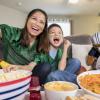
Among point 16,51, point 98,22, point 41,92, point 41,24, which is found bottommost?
point 41,92

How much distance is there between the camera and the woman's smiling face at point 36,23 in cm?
149

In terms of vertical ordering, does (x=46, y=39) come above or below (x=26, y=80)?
above

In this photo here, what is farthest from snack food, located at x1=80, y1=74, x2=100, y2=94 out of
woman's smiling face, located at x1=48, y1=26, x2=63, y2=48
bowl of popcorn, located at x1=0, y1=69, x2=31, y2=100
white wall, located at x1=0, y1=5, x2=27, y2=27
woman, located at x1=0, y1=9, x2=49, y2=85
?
white wall, located at x1=0, y1=5, x2=27, y2=27

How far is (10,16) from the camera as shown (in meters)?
6.32

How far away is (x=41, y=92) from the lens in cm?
72

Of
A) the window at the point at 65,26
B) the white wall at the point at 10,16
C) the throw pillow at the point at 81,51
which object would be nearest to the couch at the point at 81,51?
the throw pillow at the point at 81,51

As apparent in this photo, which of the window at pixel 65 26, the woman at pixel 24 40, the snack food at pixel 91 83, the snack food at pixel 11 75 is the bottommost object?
the snack food at pixel 91 83

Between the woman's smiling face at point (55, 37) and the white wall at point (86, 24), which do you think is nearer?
the woman's smiling face at point (55, 37)

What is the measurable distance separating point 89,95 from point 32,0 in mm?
4908

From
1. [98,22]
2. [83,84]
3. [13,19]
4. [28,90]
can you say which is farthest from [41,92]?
[98,22]

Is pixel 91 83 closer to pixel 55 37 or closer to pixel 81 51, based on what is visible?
pixel 55 37

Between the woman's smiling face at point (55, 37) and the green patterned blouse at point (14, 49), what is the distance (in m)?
0.22

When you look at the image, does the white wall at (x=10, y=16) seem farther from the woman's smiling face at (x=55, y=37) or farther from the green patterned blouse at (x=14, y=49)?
the green patterned blouse at (x=14, y=49)

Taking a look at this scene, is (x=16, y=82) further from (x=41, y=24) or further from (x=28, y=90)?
(x=41, y=24)
